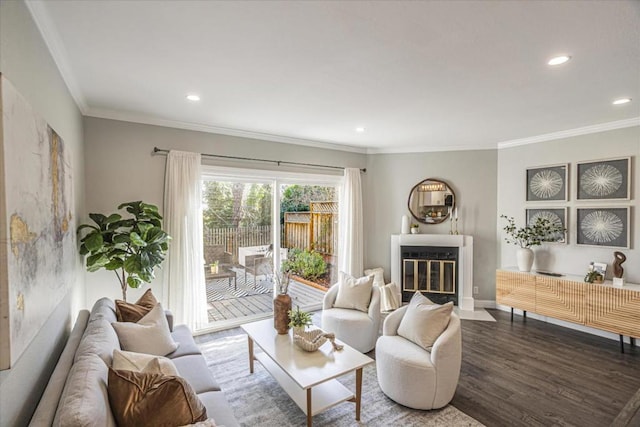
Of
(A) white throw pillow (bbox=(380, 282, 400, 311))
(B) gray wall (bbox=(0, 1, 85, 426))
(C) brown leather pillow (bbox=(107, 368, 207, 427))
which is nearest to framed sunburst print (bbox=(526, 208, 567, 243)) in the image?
(A) white throw pillow (bbox=(380, 282, 400, 311))

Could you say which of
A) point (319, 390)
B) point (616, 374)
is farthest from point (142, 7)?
point (616, 374)

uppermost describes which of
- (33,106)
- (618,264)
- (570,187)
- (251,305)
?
(33,106)

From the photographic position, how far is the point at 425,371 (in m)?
2.40

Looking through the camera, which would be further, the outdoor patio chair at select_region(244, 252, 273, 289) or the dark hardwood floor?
the outdoor patio chair at select_region(244, 252, 273, 289)

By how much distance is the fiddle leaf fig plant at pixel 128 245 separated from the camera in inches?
114

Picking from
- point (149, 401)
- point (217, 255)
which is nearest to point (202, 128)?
point (217, 255)

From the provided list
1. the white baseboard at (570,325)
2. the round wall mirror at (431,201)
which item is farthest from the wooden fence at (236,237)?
the white baseboard at (570,325)

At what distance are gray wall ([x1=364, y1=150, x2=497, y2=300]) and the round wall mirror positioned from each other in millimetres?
87

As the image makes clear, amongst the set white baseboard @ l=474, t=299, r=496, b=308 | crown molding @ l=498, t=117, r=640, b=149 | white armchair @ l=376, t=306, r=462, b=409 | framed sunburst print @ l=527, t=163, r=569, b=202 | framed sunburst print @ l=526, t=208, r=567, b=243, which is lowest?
white baseboard @ l=474, t=299, r=496, b=308

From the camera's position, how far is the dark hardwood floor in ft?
8.03

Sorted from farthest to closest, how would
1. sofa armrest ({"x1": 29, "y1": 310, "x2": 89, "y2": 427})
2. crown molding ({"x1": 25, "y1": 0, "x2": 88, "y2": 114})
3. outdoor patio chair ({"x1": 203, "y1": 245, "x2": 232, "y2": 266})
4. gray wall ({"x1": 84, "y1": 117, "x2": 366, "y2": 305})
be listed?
1. outdoor patio chair ({"x1": 203, "y1": 245, "x2": 232, "y2": 266})
2. gray wall ({"x1": 84, "y1": 117, "x2": 366, "y2": 305})
3. crown molding ({"x1": 25, "y1": 0, "x2": 88, "y2": 114})
4. sofa armrest ({"x1": 29, "y1": 310, "x2": 89, "y2": 427})

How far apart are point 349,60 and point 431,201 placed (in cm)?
360

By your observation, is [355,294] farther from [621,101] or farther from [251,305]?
[621,101]

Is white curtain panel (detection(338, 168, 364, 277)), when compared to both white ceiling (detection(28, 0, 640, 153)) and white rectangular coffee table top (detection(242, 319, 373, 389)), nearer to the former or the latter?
white ceiling (detection(28, 0, 640, 153))
